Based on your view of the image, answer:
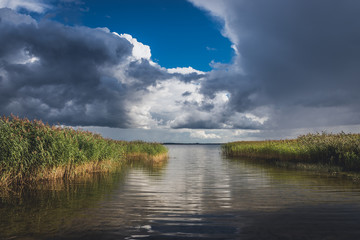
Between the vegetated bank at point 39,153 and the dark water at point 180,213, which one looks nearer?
the dark water at point 180,213

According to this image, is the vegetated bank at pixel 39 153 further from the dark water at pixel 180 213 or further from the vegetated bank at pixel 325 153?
the vegetated bank at pixel 325 153

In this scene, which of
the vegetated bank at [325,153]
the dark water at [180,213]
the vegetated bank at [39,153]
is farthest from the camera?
the vegetated bank at [325,153]

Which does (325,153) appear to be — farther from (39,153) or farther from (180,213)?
(39,153)

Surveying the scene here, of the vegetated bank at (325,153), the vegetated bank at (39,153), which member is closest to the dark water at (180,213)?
the vegetated bank at (39,153)

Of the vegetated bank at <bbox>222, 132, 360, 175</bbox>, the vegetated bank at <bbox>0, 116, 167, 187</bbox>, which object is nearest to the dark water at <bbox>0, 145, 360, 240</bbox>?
the vegetated bank at <bbox>0, 116, 167, 187</bbox>

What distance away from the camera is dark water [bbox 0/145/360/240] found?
7645mm

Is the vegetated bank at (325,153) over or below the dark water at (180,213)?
over

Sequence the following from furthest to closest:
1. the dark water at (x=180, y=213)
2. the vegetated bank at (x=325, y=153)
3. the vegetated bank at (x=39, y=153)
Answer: the vegetated bank at (x=325, y=153)
the vegetated bank at (x=39, y=153)
the dark water at (x=180, y=213)

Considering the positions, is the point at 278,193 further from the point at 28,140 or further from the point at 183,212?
the point at 28,140

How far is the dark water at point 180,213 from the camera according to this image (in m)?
7.64

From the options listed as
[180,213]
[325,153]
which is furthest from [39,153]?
[325,153]

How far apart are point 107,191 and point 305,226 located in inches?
395

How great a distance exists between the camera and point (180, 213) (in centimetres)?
972

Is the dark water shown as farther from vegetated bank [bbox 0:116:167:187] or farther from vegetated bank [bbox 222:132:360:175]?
vegetated bank [bbox 222:132:360:175]
